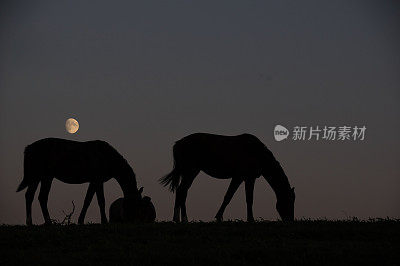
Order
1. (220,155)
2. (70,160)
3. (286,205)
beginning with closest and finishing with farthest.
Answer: (70,160) < (220,155) < (286,205)

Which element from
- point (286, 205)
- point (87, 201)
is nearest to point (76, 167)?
point (87, 201)

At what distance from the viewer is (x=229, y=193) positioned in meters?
20.0

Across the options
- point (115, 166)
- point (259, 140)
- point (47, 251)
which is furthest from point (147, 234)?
point (259, 140)

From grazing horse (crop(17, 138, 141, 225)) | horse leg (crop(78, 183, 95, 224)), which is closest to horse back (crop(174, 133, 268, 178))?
grazing horse (crop(17, 138, 141, 225))

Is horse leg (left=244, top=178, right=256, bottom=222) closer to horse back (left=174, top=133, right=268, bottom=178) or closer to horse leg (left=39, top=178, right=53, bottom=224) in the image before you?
horse back (left=174, top=133, right=268, bottom=178)

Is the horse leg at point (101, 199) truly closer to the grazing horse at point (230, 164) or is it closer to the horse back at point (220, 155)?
the grazing horse at point (230, 164)

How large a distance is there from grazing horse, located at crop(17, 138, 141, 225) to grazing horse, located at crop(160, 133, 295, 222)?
1.52m

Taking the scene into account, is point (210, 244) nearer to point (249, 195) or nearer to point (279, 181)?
point (249, 195)

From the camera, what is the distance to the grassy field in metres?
11.0

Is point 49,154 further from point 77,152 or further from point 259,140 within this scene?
point 259,140

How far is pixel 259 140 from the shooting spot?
822 inches

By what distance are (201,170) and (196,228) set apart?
6139 mm

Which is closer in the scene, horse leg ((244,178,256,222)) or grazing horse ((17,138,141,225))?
horse leg ((244,178,256,222))

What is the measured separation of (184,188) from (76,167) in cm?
369
